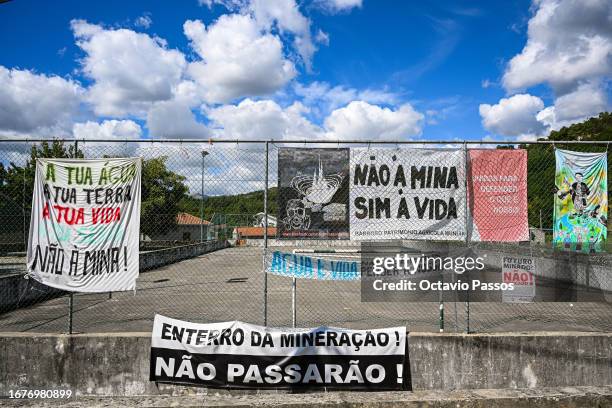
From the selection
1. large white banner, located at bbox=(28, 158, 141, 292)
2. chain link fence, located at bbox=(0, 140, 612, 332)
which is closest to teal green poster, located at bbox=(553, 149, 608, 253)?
chain link fence, located at bbox=(0, 140, 612, 332)

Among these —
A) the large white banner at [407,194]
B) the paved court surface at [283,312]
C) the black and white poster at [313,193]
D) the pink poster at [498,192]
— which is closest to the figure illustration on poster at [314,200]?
the black and white poster at [313,193]

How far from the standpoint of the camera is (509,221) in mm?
5898

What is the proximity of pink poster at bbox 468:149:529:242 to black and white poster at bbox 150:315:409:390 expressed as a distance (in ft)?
6.85

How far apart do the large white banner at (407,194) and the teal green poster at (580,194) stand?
1.60 meters

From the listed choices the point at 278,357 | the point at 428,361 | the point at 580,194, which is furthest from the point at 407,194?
the point at 278,357

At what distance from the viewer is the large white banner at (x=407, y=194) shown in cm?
578

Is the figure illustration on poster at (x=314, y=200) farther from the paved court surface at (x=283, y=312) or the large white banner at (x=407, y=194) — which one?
the paved court surface at (x=283, y=312)

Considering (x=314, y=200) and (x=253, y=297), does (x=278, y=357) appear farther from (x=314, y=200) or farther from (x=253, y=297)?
(x=253, y=297)

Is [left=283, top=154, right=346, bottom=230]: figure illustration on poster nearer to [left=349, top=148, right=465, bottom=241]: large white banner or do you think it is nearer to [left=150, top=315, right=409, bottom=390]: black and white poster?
[left=349, top=148, right=465, bottom=241]: large white banner

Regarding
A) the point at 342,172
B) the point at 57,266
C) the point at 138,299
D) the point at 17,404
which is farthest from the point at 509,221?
the point at 138,299

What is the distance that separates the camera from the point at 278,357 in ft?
17.2

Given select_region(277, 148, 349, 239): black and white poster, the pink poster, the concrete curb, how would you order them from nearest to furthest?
the concrete curb
select_region(277, 148, 349, 239): black and white poster
the pink poster

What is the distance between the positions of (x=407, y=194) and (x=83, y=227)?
444cm

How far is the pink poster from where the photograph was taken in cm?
589
